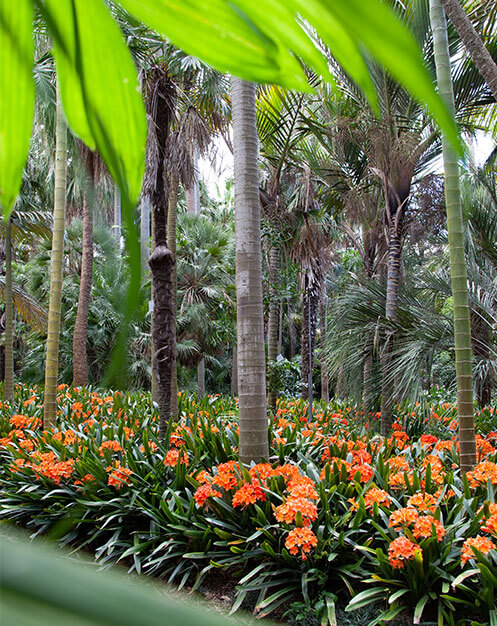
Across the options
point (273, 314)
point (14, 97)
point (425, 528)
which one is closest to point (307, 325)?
point (273, 314)

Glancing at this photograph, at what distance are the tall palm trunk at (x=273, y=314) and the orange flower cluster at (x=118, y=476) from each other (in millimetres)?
3467

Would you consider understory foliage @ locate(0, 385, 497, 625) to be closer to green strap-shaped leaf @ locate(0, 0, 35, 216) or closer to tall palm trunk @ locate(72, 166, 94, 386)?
green strap-shaped leaf @ locate(0, 0, 35, 216)

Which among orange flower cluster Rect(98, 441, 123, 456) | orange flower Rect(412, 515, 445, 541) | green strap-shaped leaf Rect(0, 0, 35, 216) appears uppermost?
green strap-shaped leaf Rect(0, 0, 35, 216)

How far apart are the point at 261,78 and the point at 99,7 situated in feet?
0.27

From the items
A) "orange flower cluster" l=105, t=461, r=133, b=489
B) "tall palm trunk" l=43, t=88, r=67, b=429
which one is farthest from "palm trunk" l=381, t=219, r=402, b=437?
"tall palm trunk" l=43, t=88, r=67, b=429

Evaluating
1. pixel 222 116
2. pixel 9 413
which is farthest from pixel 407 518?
pixel 9 413

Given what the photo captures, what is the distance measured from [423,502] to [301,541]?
873mm

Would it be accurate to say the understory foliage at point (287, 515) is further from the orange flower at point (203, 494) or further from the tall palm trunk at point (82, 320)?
the tall palm trunk at point (82, 320)

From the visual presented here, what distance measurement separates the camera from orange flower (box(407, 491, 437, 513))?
3426 mm

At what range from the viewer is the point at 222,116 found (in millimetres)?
6699

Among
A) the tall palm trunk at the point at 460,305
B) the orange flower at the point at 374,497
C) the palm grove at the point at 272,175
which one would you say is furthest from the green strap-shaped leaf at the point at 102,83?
the tall palm trunk at the point at 460,305

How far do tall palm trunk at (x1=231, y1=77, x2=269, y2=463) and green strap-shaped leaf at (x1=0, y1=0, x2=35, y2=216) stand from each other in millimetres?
3922

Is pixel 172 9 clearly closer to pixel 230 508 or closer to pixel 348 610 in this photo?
pixel 348 610

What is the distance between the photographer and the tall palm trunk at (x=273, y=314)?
26.3ft
